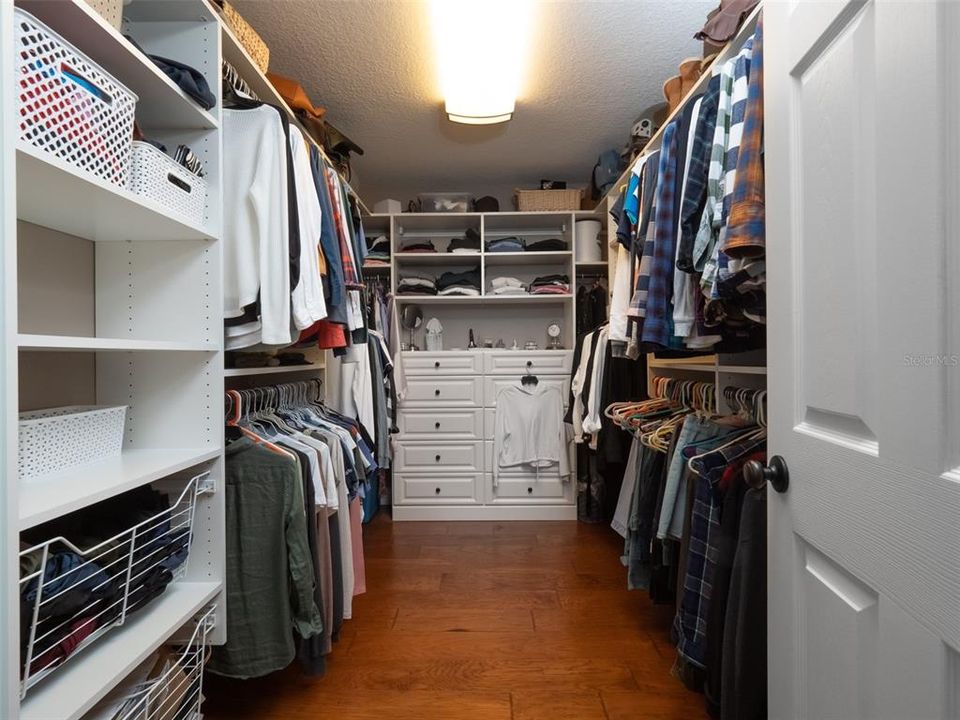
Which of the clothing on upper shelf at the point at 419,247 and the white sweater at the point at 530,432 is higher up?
the clothing on upper shelf at the point at 419,247

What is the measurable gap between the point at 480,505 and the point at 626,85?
8.26 ft

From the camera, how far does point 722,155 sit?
1.08 meters

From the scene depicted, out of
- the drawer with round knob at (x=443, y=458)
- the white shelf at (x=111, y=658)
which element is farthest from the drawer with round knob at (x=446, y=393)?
the white shelf at (x=111, y=658)

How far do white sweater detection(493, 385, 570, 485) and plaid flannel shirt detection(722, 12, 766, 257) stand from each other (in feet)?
7.16

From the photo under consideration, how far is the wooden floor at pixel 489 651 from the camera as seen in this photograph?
1.45 metres

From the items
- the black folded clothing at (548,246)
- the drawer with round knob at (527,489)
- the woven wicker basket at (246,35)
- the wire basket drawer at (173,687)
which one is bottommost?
the drawer with round knob at (527,489)

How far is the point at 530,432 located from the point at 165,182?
241cm

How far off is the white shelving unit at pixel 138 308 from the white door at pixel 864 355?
1.22 metres

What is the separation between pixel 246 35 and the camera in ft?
4.94

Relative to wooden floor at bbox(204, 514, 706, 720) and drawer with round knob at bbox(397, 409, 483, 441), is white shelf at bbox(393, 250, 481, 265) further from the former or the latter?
wooden floor at bbox(204, 514, 706, 720)

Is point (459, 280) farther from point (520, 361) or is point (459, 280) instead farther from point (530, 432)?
point (530, 432)

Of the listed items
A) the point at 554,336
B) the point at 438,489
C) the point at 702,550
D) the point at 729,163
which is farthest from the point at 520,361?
the point at 729,163

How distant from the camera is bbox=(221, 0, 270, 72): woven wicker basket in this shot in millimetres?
1418

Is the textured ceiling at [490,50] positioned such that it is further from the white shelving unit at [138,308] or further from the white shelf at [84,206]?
the white shelf at [84,206]
